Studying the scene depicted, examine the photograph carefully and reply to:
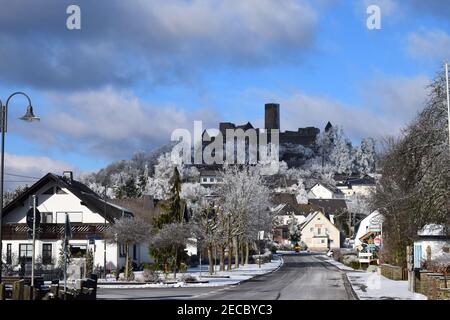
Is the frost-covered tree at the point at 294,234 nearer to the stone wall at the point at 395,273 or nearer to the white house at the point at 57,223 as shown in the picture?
the white house at the point at 57,223

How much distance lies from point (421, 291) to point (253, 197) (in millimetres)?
43293

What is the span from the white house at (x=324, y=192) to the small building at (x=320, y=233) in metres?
56.9

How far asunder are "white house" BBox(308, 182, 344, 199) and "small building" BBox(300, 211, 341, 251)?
187 ft

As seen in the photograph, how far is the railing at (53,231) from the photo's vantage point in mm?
50906

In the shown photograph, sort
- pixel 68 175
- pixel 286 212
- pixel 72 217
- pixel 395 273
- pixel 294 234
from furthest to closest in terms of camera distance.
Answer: pixel 286 212 < pixel 294 234 < pixel 68 175 < pixel 72 217 < pixel 395 273

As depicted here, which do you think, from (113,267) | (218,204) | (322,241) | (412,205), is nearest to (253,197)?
(218,204)

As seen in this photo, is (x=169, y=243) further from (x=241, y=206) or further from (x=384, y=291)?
(x=241, y=206)

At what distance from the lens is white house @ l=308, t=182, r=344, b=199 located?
196 meters

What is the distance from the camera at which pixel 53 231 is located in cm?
5188

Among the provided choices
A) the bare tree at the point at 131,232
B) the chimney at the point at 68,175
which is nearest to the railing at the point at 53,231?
the chimney at the point at 68,175

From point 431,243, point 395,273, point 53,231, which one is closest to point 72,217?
point 53,231

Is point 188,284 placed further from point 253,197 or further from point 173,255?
point 253,197

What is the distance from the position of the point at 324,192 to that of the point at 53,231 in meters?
152

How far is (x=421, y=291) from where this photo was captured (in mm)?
27000
